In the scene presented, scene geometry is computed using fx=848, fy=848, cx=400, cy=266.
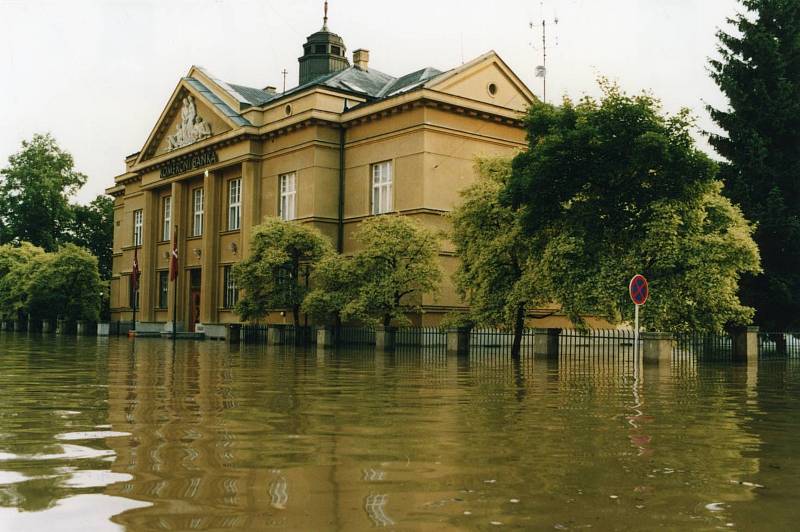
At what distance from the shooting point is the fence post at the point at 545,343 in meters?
27.1

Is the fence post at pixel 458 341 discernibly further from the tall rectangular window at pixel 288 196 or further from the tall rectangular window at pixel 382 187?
the tall rectangular window at pixel 288 196

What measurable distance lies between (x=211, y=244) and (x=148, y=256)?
10341mm

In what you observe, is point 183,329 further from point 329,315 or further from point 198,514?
point 198,514

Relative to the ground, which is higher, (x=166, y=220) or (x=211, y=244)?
(x=166, y=220)

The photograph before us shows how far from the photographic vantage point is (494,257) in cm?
2761

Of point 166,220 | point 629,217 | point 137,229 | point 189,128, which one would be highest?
point 189,128

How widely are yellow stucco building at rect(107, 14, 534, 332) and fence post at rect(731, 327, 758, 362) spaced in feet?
38.9

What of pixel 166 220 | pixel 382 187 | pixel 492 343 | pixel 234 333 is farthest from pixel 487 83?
pixel 166 220

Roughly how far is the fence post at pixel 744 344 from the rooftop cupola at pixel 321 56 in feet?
121

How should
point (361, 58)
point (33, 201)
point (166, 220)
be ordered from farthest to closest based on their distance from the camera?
point (33, 201) < point (166, 220) < point (361, 58)

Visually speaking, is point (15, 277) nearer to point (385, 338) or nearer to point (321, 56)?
point (321, 56)

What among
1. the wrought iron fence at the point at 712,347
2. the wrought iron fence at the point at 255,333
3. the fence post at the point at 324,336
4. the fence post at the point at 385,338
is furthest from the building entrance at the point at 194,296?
the wrought iron fence at the point at 712,347

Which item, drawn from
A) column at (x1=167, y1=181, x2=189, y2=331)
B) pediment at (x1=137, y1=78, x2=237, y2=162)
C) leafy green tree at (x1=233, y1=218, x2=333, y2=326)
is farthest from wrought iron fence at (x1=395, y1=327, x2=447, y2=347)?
column at (x1=167, y1=181, x2=189, y2=331)

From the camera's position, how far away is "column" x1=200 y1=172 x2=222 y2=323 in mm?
49656
